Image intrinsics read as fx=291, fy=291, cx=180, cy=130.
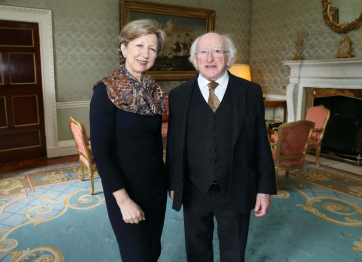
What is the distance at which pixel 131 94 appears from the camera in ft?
4.23

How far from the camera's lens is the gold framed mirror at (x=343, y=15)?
4.64 meters

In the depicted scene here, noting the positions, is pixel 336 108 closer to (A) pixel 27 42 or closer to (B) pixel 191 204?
(B) pixel 191 204

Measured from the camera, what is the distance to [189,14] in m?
5.96

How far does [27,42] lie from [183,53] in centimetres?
291

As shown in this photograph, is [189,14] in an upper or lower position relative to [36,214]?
upper

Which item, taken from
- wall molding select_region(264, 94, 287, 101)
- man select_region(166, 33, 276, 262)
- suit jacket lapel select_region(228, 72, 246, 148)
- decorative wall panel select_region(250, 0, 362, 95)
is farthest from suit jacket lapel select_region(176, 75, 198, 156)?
wall molding select_region(264, 94, 287, 101)

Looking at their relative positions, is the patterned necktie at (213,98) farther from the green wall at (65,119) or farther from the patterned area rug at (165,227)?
the green wall at (65,119)

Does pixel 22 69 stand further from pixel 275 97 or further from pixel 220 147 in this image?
pixel 275 97

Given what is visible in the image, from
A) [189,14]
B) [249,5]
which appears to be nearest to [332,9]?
[249,5]

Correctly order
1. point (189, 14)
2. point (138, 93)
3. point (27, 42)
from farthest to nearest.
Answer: point (189, 14)
point (27, 42)
point (138, 93)

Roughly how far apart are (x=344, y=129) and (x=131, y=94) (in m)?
4.98

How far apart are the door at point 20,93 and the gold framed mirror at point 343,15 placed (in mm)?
4878

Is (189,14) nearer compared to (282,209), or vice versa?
(282,209)

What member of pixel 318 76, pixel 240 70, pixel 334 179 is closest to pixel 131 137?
pixel 334 179
